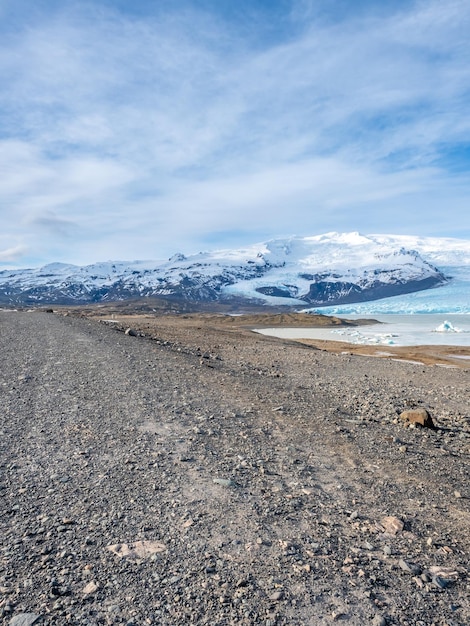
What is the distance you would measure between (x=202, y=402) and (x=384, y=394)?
19.9 feet

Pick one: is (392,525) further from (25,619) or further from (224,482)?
(25,619)

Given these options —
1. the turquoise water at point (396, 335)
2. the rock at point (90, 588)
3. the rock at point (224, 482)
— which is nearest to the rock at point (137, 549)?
the rock at point (90, 588)

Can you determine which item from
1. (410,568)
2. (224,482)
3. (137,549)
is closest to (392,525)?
(410,568)

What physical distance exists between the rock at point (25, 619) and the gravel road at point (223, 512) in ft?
0.06

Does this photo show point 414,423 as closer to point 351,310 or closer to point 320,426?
point 320,426

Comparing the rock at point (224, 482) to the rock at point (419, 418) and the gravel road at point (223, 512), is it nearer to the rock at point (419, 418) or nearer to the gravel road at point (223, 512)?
the gravel road at point (223, 512)

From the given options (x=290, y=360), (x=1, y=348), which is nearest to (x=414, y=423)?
(x=290, y=360)

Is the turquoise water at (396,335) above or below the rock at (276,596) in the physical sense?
below

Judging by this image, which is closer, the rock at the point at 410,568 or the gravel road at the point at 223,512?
the gravel road at the point at 223,512

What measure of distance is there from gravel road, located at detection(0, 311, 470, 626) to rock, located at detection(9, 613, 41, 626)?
0.02 metres

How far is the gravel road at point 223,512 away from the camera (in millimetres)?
3621

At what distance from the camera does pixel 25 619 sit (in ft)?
10.9

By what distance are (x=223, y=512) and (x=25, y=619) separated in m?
2.15

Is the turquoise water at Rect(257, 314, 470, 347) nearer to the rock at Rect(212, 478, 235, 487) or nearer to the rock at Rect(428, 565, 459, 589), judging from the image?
the rock at Rect(212, 478, 235, 487)
